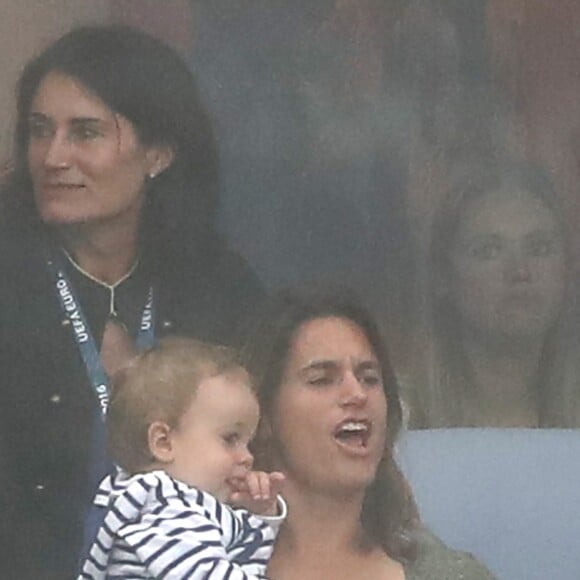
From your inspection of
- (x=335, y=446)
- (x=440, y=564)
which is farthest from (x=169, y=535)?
(x=440, y=564)

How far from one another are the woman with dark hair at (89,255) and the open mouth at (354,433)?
314mm

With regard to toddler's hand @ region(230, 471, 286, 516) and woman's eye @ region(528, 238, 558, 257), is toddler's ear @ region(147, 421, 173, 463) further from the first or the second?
woman's eye @ region(528, 238, 558, 257)

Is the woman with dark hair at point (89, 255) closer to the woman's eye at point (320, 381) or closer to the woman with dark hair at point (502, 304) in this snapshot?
the woman's eye at point (320, 381)

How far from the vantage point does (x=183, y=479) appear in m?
4.29

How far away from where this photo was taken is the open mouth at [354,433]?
15.5 ft

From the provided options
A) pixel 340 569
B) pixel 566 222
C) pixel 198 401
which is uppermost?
pixel 566 222

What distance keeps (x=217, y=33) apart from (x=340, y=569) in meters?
1.24

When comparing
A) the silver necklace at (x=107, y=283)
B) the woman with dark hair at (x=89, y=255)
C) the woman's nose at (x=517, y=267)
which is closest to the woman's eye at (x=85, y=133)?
the woman with dark hair at (x=89, y=255)

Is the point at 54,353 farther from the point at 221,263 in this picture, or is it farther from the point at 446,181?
the point at 446,181

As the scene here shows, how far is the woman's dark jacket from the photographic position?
472cm

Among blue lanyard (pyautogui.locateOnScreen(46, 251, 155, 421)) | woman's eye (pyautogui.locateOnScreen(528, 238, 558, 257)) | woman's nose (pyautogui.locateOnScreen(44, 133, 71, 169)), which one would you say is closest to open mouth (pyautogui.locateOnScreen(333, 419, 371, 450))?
blue lanyard (pyautogui.locateOnScreen(46, 251, 155, 421))

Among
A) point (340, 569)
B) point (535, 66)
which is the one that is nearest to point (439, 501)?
point (340, 569)

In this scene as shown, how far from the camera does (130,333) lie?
15.6 ft

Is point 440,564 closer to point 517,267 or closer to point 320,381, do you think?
point 320,381
